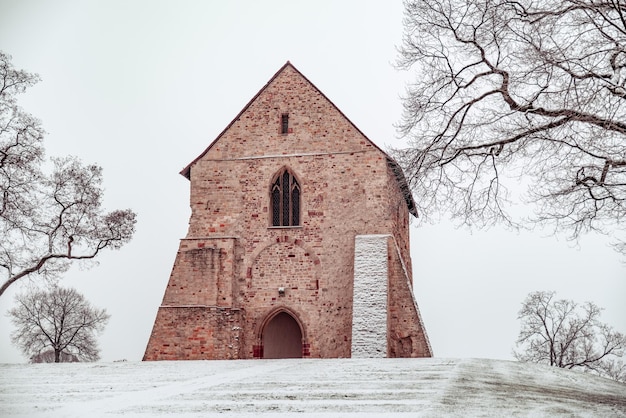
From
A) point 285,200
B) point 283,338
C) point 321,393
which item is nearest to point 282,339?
point 283,338

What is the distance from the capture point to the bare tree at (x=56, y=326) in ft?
129

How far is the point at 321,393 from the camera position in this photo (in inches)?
366

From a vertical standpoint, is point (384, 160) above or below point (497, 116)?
above

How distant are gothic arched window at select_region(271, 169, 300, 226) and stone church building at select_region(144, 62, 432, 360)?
0.13 feet

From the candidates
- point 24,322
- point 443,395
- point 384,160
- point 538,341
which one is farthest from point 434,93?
point 24,322

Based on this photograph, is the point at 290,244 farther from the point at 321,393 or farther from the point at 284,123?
the point at 321,393

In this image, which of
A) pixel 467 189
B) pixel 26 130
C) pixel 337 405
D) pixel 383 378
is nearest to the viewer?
pixel 337 405

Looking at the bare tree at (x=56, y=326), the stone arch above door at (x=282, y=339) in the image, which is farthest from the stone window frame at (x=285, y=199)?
the bare tree at (x=56, y=326)

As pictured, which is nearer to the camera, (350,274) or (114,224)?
(350,274)

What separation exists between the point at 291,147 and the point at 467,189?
1049cm

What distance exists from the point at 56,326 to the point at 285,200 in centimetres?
2253

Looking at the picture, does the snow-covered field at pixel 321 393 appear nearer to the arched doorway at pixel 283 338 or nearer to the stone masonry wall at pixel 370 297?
the stone masonry wall at pixel 370 297

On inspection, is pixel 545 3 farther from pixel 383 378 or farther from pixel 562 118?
pixel 383 378

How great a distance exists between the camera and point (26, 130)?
21172 millimetres
